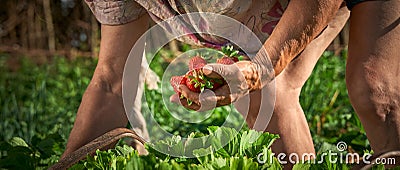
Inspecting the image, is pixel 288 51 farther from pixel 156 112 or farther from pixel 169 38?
pixel 156 112

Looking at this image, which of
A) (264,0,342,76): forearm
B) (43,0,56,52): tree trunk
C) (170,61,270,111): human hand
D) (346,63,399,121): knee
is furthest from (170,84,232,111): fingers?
(43,0,56,52): tree trunk

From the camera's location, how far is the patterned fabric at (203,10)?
1791 mm

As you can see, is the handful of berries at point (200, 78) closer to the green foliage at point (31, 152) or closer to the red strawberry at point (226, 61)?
the red strawberry at point (226, 61)

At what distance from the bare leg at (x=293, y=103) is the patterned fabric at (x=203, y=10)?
18 cm

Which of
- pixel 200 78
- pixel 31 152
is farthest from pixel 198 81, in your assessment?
pixel 31 152

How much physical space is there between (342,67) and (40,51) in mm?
2926

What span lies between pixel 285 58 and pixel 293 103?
1.95ft

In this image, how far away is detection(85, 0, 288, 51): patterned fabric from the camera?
70.5 inches

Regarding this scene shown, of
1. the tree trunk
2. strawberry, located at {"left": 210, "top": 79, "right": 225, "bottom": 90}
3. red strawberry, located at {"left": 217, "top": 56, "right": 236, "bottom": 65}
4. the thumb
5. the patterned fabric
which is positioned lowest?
the tree trunk

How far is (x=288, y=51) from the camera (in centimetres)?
143

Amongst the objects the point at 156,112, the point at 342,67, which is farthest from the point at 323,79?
the point at 156,112

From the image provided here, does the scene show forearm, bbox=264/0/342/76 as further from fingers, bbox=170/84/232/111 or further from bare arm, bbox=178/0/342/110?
fingers, bbox=170/84/232/111

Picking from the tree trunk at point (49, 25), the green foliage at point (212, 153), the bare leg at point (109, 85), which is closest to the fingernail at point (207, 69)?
the green foliage at point (212, 153)

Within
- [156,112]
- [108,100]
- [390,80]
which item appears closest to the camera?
[390,80]
